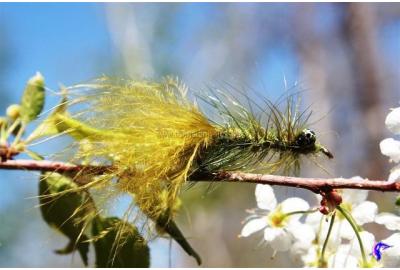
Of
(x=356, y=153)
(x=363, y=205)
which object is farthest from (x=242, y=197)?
(x=363, y=205)

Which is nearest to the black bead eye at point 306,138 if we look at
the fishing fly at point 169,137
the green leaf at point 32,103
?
the fishing fly at point 169,137

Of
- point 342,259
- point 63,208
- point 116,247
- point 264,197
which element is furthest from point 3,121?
point 342,259

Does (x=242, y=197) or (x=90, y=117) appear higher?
(x=90, y=117)

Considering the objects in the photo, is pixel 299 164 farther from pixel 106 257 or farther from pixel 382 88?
pixel 382 88

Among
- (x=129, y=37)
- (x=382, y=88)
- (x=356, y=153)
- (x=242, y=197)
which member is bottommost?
(x=242, y=197)

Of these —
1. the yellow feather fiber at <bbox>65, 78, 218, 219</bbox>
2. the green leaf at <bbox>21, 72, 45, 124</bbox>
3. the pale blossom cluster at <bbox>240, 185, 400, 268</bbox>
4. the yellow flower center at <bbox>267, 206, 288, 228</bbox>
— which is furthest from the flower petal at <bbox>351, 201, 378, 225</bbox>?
the green leaf at <bbox>21, 72, 45, 124</bbox>

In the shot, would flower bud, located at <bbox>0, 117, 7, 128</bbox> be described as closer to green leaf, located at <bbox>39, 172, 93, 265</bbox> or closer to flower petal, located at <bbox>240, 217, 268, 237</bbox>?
green leaf, located at <bbox>39, 172, 93, 265</bbox>

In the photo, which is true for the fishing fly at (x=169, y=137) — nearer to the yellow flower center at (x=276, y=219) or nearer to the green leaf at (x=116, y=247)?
the green leaf at (x=116, y=247)

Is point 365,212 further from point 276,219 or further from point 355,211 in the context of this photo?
point 276,219
